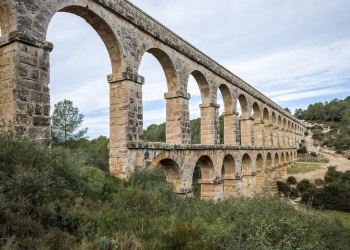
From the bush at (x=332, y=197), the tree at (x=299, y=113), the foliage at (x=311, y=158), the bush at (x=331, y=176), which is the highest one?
the tree at (x=299, y=113)

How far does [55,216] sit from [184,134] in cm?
760

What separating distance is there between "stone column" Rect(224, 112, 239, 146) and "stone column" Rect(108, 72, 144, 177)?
8.32m

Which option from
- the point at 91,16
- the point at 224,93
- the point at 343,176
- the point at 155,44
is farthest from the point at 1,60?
the point at 343,176

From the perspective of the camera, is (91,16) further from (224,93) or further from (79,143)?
A: (79,143)

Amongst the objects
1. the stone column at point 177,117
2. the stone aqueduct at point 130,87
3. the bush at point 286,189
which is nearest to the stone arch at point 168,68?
the stone aqueduct at point 130,87

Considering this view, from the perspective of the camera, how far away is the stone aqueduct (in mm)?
5930

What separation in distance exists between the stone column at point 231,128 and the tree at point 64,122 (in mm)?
9935

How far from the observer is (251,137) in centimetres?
1923

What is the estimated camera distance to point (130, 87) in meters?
8.81

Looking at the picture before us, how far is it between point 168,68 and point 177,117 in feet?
6.10

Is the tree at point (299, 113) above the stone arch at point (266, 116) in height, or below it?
above

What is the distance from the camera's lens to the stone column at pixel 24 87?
5.80 metres

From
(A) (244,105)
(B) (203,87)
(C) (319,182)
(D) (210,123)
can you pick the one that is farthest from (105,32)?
(C) (319,182)

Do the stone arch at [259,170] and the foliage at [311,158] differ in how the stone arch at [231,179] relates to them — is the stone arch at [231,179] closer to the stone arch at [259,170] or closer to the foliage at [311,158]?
the stone arch at [259,170]
